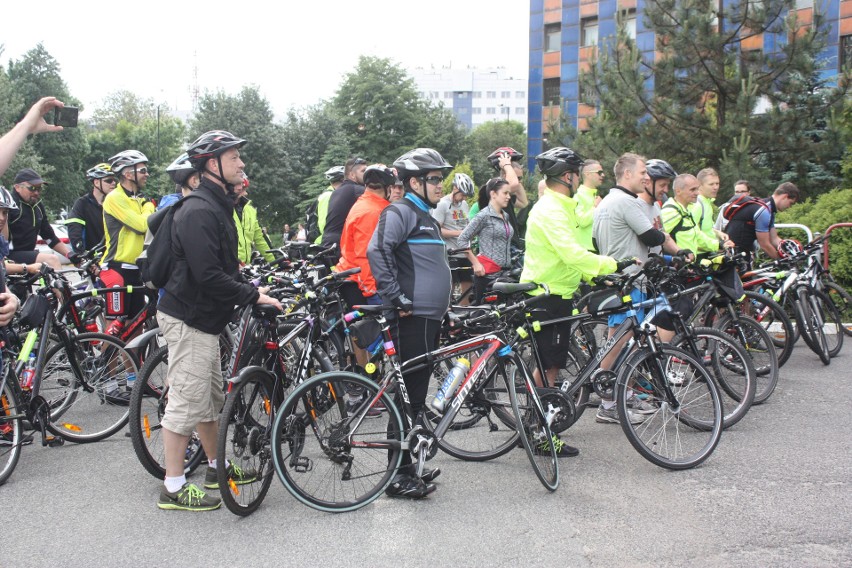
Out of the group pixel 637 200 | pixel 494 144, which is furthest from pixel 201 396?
pixel 494 144

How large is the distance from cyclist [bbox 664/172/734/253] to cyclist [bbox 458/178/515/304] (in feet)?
5.74

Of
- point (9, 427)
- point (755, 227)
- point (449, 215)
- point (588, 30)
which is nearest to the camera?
point (9, 427)

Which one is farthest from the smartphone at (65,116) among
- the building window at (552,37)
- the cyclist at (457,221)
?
the building window at (552,37)

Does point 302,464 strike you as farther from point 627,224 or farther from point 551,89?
point 551,89

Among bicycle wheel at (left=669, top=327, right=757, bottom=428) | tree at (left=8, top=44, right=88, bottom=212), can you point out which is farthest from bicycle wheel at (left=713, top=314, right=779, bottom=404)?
tree at (left=8, top=44, right=88, bottom=212)

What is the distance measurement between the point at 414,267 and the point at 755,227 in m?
5.59

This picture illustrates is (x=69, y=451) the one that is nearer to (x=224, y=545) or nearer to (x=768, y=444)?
(x=224, y=545)

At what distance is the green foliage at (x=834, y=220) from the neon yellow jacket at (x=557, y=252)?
710cm

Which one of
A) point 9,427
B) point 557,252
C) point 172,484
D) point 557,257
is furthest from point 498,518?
point 9,427

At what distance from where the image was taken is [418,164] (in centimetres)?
505

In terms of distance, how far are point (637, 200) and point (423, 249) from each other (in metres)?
2.24

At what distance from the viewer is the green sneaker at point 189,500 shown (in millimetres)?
4824

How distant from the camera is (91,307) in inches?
282

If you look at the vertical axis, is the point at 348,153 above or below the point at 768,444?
above
